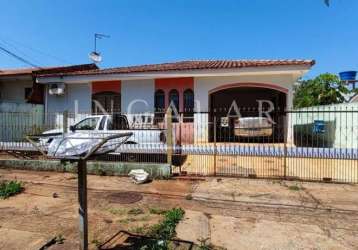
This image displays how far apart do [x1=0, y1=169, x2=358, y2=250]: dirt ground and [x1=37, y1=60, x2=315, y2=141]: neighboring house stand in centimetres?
427

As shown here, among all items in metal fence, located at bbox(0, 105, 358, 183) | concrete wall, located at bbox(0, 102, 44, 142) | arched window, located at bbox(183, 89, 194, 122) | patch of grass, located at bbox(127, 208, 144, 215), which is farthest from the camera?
arched window, located at bbox(183, 89, 194, 122)

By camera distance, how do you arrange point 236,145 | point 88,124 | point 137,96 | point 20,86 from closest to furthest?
point 236,145
point 88,124
point 137,96
point 20,86

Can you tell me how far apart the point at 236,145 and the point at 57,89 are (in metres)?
9.61

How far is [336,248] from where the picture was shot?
3.92 m

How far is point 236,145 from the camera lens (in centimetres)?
866

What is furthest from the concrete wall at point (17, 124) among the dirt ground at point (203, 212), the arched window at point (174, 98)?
the arched window at point (174, 98)

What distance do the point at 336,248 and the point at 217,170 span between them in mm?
4549

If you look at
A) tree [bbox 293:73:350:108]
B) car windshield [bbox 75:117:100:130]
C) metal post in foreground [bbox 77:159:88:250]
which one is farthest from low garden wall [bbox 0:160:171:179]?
tree [bbox 293:73:350:108]

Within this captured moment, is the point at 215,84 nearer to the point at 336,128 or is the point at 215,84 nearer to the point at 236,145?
the point at 236,145

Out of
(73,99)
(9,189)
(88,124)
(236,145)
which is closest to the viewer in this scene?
(9,189)

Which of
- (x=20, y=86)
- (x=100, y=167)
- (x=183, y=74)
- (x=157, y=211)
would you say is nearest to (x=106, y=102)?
(x=183, y=74)

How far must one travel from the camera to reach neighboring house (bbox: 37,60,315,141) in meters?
11.6

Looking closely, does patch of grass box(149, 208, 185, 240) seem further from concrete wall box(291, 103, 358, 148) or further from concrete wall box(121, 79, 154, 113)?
concrete wall box(121, 79, 154, 113)

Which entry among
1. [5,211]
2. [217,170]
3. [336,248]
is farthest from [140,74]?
[336,248]
